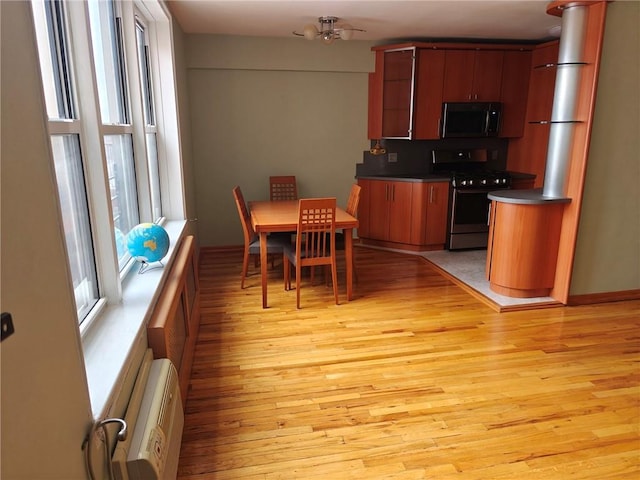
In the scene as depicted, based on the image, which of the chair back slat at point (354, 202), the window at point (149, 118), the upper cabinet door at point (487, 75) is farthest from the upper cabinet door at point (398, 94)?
the window at point (149, 118)

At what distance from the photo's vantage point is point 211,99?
16.0 ft

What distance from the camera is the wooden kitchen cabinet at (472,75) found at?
4.96 m

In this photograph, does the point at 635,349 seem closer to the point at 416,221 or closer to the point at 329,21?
the point at 416,221

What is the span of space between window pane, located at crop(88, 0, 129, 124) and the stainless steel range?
11.7 feet

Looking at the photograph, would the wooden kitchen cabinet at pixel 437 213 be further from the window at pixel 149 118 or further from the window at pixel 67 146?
the window at pixel 67 146

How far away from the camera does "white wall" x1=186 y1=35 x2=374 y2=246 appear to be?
481cm

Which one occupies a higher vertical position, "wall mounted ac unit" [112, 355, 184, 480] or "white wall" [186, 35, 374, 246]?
"white wall" [186, 35, 374, 246]

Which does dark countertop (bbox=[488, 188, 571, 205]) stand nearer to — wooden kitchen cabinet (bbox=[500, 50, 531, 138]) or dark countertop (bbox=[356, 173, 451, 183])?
dark countertop (bbox=[356, 173, 451, 183])

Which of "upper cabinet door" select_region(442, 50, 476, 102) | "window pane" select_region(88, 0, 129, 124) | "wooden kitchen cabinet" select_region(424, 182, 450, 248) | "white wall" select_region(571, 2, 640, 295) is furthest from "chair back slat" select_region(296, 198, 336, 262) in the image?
"upper cabinet door" select_region(442, 50, 476, 102)

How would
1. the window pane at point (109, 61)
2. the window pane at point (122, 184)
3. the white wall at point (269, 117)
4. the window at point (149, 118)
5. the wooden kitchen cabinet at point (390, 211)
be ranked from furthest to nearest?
the wooden kitchen cabinet at point (390, 211)
the white wall at point (269, 117)
the window at point (149, 118)
the window pane at point (122, 184)
the window pane at point (109, 61)

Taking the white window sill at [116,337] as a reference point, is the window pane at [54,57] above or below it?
above

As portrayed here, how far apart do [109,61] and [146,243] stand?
1071 millimetres

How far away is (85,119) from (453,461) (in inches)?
84.1

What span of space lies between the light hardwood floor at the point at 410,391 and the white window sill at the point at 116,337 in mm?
709
